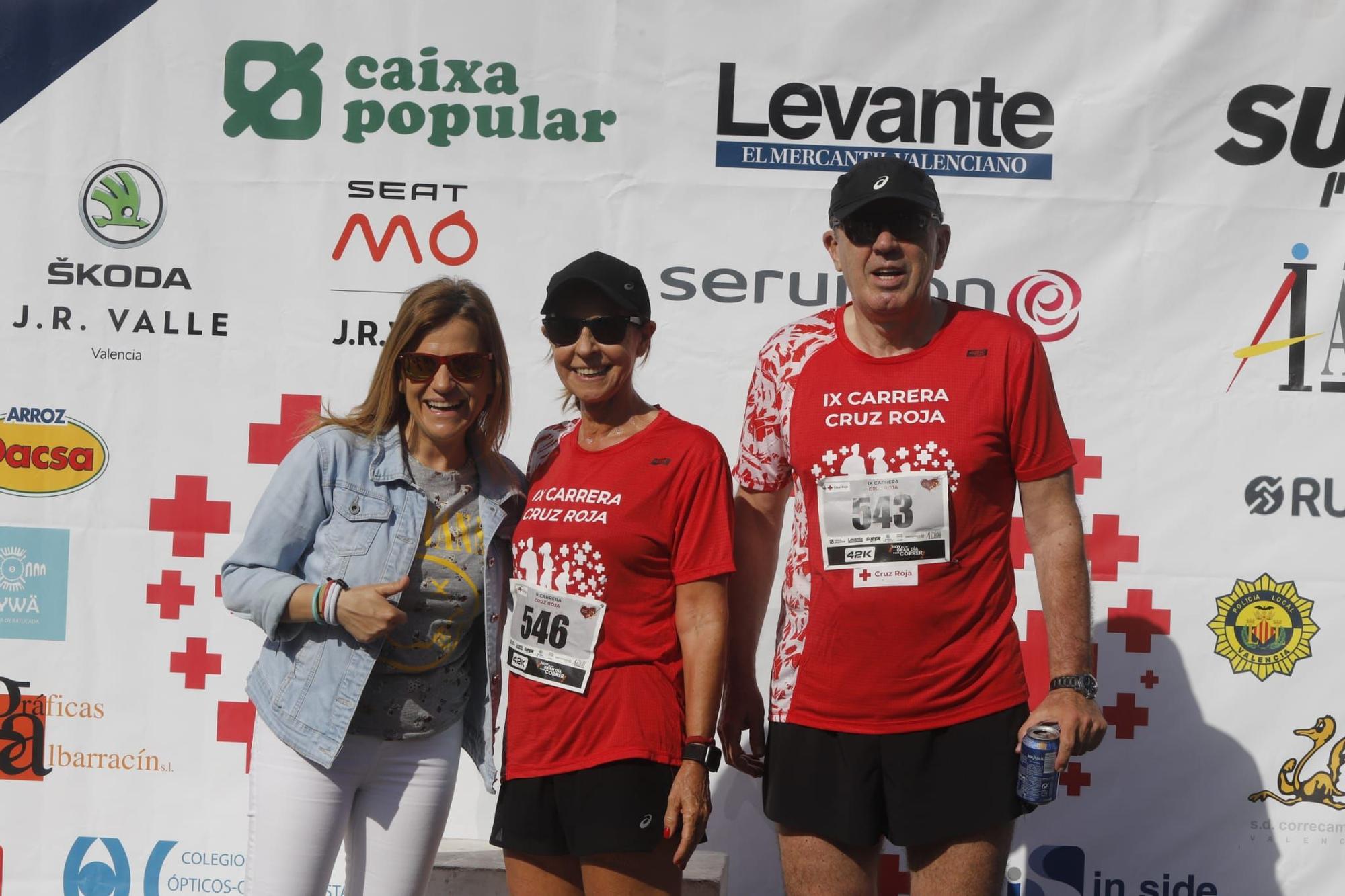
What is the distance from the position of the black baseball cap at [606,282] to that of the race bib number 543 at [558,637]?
54 cm

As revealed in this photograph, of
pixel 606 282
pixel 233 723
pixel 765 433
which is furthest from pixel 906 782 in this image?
pixel 233 723

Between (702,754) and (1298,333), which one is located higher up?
(1298,333)

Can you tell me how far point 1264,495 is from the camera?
339 centimetres

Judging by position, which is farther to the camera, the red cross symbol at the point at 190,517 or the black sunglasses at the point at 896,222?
the red cross symbol at the point at 190,517

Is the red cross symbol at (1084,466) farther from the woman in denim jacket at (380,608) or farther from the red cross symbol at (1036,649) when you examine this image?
the woman in denim jacket at (380,608)

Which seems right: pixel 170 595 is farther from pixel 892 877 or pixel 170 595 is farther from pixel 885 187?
pixel 885 187

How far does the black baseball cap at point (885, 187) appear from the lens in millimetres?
2211

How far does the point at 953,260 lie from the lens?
344cm

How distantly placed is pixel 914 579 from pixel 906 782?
0.36 m

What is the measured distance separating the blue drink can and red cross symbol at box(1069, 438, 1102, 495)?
1473 millimetres

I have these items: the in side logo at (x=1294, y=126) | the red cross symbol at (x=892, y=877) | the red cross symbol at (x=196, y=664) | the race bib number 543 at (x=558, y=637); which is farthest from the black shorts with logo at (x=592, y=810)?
the in side logo at (x=1294, y=126)

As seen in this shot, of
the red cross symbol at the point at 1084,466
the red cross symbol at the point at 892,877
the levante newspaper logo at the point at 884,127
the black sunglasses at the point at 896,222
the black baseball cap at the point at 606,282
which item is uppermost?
the levante newspaper logo at the point at 884,127

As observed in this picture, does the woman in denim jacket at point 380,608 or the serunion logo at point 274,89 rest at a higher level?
the serunion logo at point 274,89

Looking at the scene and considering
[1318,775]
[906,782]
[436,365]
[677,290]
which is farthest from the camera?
[677,290]
